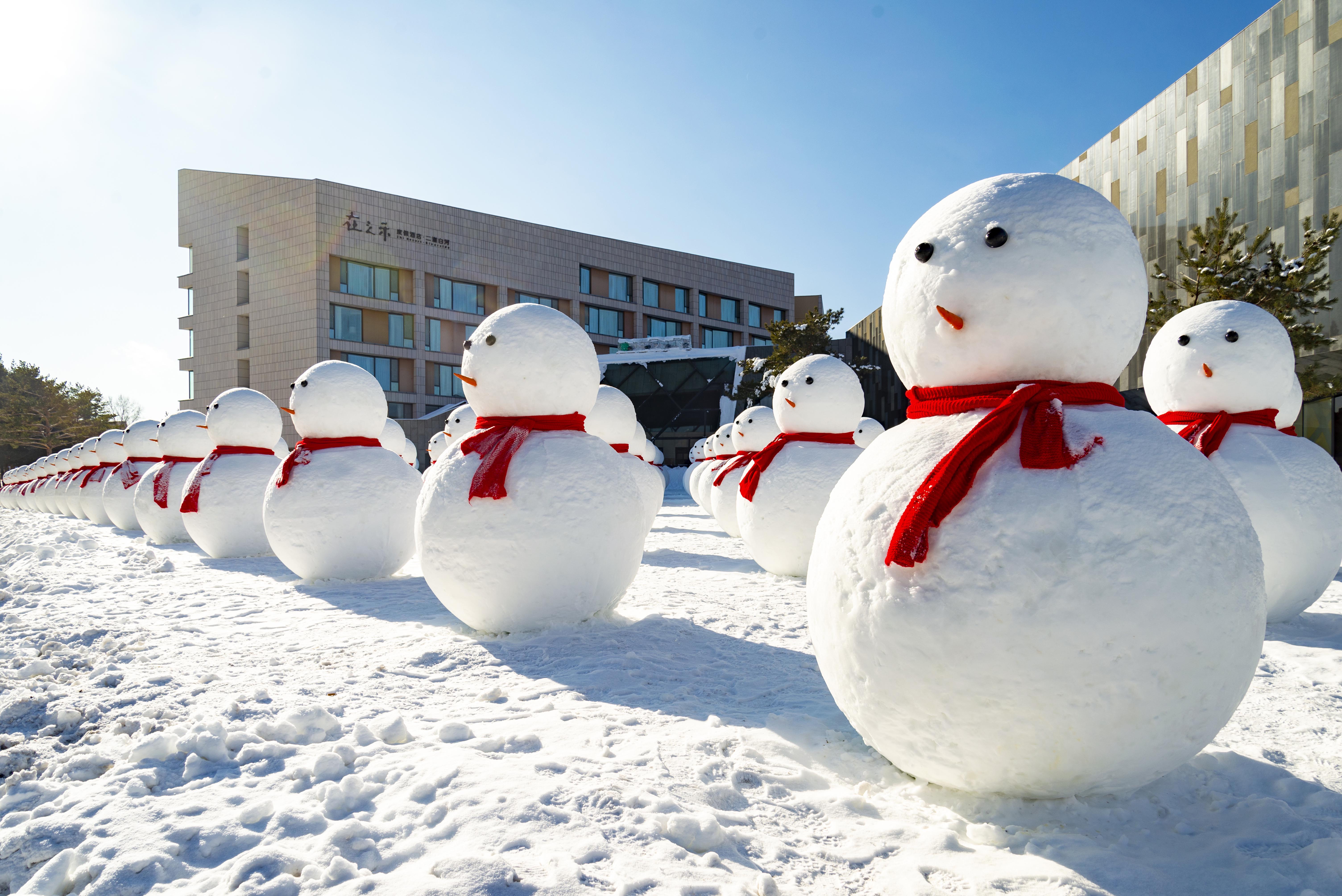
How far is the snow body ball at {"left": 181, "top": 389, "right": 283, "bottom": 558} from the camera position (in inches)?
332

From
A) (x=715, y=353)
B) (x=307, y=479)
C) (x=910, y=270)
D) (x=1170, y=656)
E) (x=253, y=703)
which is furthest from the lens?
(x=715, y=353)

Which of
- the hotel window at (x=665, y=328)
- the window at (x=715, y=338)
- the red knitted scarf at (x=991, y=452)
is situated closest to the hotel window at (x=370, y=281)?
the hotel window at (x=665, y=328)

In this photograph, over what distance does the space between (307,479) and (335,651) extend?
2.67m

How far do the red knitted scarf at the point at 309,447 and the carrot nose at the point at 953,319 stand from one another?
228 inches

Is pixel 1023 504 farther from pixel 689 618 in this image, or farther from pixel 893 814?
pixel 689 618

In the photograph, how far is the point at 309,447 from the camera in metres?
6.89

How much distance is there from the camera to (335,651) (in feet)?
14.4

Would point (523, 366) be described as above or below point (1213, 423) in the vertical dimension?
above

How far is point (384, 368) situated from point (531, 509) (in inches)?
1369

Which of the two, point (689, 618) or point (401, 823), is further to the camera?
point (689, 618)

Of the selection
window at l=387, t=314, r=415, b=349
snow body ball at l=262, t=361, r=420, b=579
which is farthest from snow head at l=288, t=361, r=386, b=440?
window at l=387, t=314, r=415, b=349

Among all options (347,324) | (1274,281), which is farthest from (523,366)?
(347,324)

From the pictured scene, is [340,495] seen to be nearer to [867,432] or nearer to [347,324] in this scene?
[867,432]

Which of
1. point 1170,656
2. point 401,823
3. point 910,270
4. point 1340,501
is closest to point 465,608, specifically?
point 401,823
